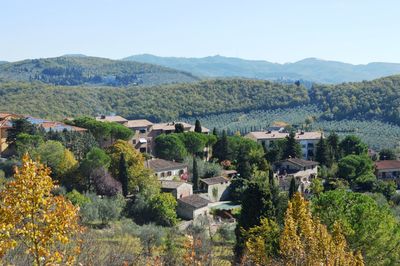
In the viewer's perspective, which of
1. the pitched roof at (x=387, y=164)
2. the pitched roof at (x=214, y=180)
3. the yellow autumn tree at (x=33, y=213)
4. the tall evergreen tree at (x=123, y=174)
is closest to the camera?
the yellow autumn tree at (x=33, y=213)

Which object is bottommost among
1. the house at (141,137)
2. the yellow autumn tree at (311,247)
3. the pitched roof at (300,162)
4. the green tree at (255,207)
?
the pitched roof at (300,162)

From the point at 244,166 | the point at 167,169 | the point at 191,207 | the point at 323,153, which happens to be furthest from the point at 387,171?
the point at 191,207

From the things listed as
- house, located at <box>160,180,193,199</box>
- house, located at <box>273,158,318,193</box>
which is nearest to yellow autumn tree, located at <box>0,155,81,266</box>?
house, located at <box>160,180,193,199</box>

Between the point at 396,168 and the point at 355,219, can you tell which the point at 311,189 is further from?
the point at 355,219

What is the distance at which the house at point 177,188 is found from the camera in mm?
30766

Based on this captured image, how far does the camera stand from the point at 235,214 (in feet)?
99.2

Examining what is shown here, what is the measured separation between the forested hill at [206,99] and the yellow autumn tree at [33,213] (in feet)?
230

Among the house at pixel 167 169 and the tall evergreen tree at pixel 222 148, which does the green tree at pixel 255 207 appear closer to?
the house at pixel 167 169

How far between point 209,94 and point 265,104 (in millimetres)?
10143

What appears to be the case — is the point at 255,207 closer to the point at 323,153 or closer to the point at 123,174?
the point at 123,174

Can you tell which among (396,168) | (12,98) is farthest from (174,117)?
(396,168)

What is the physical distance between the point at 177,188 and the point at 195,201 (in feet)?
5.25

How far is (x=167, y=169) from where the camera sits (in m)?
35.8

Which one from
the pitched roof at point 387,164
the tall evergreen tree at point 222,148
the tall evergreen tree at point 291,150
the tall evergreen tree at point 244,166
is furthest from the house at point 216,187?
the pitched roof at point 387,164
